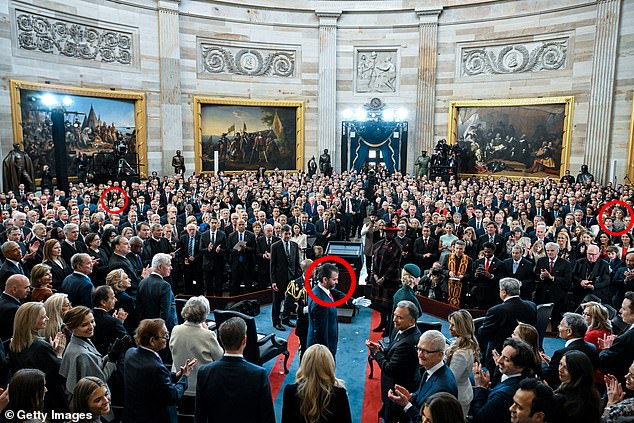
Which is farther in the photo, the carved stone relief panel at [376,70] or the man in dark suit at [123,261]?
the carved stone relief panel at [376,70]

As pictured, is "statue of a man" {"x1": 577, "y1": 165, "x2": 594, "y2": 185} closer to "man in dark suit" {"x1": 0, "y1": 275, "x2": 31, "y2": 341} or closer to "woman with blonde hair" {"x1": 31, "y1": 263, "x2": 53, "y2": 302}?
"woman with blonde hair" {"x1": 31, "y1": 263, "x2": 53, "y2": 302}

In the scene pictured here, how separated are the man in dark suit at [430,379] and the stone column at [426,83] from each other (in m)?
23.1

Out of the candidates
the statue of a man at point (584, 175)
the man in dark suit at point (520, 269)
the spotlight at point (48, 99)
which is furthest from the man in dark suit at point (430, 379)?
the statue of a man at point (584, 175)

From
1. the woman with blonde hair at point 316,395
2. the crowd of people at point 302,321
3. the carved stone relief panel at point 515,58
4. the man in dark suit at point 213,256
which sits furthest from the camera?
the carved stone relief panel at point 515,58

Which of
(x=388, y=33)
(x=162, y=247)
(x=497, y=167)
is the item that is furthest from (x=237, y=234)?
(x=388, y=33)

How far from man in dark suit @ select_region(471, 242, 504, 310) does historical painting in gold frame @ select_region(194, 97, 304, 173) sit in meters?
19.1

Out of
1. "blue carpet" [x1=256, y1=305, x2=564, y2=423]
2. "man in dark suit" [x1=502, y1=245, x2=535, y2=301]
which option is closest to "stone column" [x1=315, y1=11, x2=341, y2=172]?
"blue carpet" [x1=256, y1=305, x2=564, y2=423]

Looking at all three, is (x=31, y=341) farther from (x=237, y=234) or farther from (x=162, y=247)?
(x=237, y=234)

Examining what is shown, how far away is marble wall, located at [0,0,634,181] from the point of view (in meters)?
20.4

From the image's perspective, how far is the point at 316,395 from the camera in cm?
353

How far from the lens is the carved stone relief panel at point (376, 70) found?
26250mm

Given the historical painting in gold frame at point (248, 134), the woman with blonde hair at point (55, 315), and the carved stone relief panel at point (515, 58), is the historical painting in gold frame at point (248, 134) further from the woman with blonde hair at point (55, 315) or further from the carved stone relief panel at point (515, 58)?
the woman with blonde hair at point (55, 315)

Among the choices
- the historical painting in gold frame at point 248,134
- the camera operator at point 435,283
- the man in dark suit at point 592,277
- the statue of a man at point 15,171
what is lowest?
the camera operator at point 435,283
